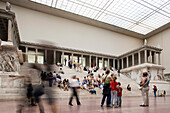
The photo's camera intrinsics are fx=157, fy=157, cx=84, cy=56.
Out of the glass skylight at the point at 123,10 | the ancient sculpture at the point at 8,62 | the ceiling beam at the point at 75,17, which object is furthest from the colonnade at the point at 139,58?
the ancient sculpture at the point at 8,62

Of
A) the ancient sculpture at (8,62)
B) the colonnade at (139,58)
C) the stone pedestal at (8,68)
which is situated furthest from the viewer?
the colonnade at (139,58)

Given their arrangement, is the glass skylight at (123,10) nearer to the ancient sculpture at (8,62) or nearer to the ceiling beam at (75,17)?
the ceiling beam at (75,17)

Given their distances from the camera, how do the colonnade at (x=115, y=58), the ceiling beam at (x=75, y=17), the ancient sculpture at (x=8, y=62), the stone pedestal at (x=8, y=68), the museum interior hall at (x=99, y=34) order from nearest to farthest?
the stone pedestal at (x=8, y=68) < the ancient sculpture at (x=8, y=62) < the museum interior hall at (x=99, y=34) < the ceiling beam at (x=75, y=17) < the colonnade at (x=115, y=58)

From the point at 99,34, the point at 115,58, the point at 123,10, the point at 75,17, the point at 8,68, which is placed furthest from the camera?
the point at 99,34

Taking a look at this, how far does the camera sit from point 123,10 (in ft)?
111

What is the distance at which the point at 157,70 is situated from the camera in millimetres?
28328

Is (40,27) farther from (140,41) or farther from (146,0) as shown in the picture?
(140,41)

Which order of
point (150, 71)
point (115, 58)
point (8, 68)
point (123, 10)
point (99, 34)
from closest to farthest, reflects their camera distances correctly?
1. point (8, 68)
2. point (150, 71)
3. point (123, 10)
4. point (115, 58)
5. point (99, 34)

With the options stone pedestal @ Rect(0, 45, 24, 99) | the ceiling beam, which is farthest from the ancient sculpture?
the ceiling beam

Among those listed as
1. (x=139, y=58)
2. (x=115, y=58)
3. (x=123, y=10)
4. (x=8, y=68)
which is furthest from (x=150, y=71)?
(x=8, y=68)

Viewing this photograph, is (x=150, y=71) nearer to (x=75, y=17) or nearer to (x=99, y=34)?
(x=99, y=34)

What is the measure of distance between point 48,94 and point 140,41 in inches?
→ 1812

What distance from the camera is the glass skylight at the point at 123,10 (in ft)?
102

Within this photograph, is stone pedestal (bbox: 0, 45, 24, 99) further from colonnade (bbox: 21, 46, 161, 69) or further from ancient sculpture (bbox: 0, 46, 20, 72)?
colonnade (bbox: 21, 46, 161, 69)
